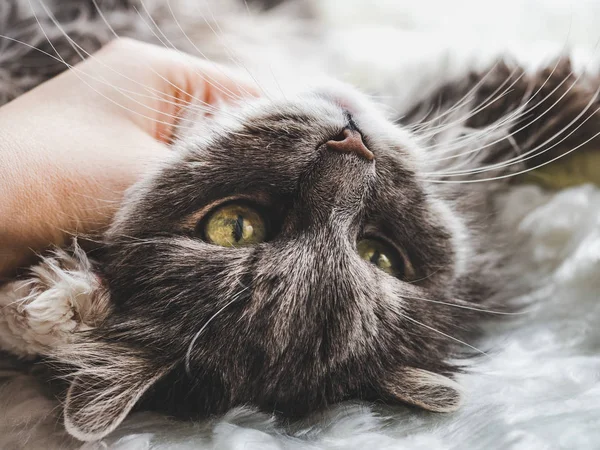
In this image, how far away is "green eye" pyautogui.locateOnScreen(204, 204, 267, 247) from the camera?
2.81ft

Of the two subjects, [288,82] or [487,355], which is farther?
[288,82]

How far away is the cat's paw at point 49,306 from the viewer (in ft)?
2.50

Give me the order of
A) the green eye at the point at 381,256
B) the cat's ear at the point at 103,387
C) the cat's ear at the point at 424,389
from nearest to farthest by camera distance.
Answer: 1. the cat's ear at the point at 103,387
2. the cat's ear at the point at 424,389
3. the green eye at the point at 381,256

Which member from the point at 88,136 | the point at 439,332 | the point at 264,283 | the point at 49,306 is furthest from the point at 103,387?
the point at 439,332

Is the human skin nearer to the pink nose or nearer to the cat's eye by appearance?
the pink nose

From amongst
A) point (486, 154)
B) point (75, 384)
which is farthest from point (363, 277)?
point (486, 154)

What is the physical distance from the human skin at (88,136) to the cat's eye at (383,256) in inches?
13.0

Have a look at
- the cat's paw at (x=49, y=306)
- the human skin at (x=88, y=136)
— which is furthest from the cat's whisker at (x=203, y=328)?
the human skin at (x=88, y=136)

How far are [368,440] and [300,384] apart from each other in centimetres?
12

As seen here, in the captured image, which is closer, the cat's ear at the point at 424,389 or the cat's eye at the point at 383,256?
the cat's ear at the point at 424,389

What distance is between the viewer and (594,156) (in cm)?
119

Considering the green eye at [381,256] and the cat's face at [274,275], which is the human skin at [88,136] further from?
the green eye at [381,256]

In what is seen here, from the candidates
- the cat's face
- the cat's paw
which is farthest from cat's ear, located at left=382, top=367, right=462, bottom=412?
the cat's paw

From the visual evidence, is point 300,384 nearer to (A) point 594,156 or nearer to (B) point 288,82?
(B) point 288,82
